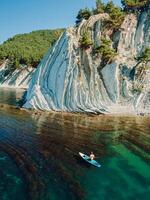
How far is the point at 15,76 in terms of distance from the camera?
17575cm

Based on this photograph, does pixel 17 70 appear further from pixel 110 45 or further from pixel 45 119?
pixel 45 119

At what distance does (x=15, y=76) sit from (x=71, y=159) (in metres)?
141

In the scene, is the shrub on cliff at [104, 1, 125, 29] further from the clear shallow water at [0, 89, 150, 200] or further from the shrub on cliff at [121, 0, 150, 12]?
the clear shallow water at [0, 89, 150, 200]

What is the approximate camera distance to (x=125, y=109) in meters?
75.2

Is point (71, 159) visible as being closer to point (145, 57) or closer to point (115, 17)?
point (145, 57)

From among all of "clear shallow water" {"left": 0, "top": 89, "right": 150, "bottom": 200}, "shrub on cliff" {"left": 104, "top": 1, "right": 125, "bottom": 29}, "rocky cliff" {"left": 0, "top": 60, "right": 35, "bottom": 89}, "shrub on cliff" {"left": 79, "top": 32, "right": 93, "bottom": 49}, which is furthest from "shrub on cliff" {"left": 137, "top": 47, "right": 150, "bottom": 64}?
"rocky cliff" {"left": 0, "top": 60, "right": 35, "bottom": 89}

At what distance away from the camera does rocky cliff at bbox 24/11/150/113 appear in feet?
249

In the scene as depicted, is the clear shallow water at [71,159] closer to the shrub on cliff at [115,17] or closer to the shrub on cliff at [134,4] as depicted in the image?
the shrub on cliff at [115,17]

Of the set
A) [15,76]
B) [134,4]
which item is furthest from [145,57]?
[15,76]

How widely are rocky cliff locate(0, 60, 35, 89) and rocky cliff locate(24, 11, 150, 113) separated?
8545 cm

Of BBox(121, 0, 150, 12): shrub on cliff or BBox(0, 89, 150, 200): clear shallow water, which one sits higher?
BBox(121, 0, 150, 12): shrub on cliff

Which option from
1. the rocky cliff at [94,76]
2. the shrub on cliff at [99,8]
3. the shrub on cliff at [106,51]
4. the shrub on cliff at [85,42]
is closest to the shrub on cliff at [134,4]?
the rocky cliff at [94,76]

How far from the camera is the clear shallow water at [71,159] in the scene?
30.9m

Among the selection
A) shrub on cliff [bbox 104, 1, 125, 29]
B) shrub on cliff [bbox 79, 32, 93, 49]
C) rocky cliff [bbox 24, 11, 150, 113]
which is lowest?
rocky cliff [bbox 24, 11, 150, 113]
